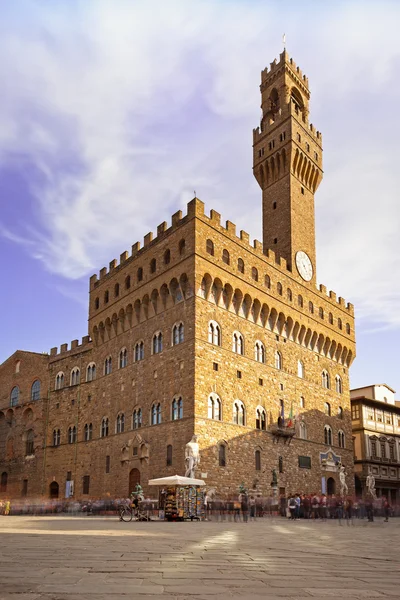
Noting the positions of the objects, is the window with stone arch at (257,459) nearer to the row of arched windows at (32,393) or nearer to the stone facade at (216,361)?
the stone facade at (216,361)

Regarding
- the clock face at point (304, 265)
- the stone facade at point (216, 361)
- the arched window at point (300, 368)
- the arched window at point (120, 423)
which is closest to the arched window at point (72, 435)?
the stone facade at point (216, 361)

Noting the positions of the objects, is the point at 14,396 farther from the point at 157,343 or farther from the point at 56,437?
the point at 157,343

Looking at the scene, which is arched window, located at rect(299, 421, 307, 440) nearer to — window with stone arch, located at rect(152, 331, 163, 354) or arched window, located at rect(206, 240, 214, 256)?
window with stone arch, located at rect(152, 331, 163, 354)

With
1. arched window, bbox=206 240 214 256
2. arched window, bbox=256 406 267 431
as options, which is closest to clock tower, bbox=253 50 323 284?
arched window, bbox=206 240 214 256

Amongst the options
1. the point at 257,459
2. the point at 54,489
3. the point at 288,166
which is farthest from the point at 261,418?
the point at 288,166

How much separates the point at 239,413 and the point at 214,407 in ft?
7.83

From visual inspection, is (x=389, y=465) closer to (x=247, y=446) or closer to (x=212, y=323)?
(x=247, y=446)

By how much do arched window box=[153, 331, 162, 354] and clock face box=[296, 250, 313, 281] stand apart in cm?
1261

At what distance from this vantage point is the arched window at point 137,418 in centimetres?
3586

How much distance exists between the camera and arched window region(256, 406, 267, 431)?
35.8 m

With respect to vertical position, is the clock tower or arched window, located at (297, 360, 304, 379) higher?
the clock tower

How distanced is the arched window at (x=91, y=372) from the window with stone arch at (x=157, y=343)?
313 inches

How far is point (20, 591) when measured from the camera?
5.65 metres

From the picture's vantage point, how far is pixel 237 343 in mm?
35781
